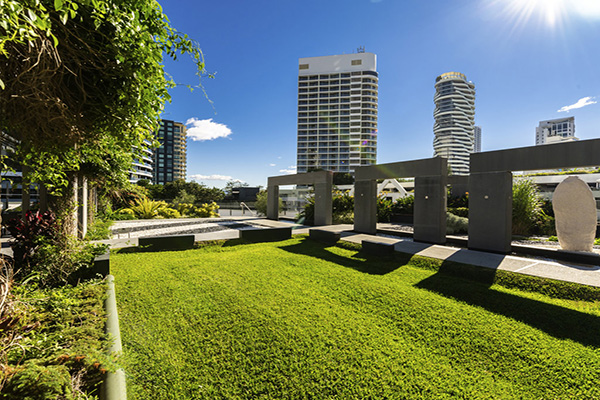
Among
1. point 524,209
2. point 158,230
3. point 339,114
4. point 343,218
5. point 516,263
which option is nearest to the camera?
point 516,263

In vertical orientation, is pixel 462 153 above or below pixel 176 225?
above

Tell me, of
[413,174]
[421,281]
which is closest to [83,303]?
[421,281]

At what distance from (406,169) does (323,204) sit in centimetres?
526

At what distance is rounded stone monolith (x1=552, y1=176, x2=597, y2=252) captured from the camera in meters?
7.98

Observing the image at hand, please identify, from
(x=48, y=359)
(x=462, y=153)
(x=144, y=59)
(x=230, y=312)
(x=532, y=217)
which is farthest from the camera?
(x=462, y=153)

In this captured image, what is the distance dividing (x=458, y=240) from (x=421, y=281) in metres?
5.27

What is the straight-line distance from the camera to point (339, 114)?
82000 mm

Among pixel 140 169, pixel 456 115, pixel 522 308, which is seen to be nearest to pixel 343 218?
pixel 522 308

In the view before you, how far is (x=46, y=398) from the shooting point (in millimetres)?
1804

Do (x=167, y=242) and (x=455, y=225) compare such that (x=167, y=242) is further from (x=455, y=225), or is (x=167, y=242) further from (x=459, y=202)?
(x=459, y=202)

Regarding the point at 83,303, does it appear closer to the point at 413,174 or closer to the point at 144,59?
the point at 144,59

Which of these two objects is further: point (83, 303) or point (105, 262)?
point (105, 262)

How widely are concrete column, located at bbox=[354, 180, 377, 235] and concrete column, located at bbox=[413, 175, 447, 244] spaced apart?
2144 mm

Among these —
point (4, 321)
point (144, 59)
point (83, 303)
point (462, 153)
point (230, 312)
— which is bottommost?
point (230, 312)
